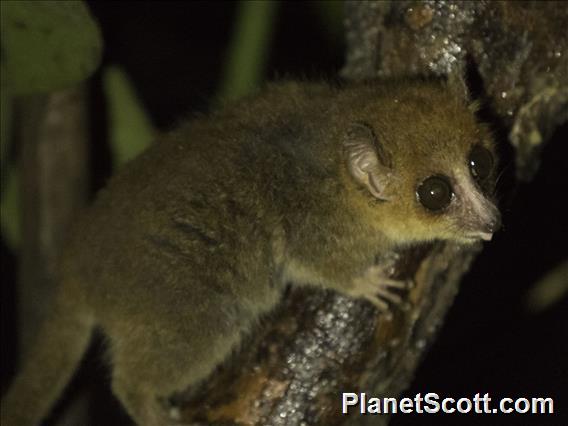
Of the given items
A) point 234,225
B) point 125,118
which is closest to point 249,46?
point 125,118

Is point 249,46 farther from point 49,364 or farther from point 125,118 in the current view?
point 49,364

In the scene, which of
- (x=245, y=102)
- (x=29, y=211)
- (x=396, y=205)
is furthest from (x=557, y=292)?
(x=29, y=211)

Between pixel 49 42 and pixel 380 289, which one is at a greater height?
pixel 49 42

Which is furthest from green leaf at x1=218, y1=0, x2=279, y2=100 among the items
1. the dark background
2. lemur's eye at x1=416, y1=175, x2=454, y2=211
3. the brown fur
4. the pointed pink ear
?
lemur's eye at x1=416, y1=175, x2=454, y2=211

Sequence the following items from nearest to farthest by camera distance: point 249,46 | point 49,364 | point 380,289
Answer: point 380,289 < point 49,364 < point 249,46

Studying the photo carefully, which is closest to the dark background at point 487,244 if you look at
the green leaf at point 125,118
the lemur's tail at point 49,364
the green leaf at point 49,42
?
the green leaf at point 125,118

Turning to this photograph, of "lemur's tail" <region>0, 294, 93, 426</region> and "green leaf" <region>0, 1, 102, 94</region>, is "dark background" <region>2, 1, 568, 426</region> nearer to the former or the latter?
"lemur's tail" <region>0, 294, 93, 426</region>

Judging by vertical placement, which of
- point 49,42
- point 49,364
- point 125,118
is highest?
point 49,42

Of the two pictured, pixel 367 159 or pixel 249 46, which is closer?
pixel 367 159
